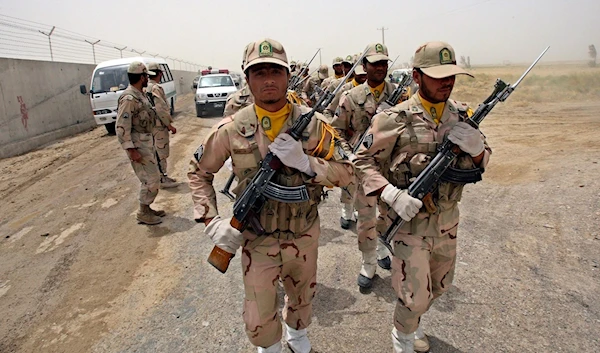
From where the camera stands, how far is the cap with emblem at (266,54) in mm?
2075

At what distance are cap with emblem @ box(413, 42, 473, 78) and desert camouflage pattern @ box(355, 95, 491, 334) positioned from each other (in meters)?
0.23

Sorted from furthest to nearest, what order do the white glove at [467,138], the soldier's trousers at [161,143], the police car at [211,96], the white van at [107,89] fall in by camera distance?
the police car at [211,96] → the white van at [107,89] → the soldier's trousers at [161,143] → the white glove at [467,138]

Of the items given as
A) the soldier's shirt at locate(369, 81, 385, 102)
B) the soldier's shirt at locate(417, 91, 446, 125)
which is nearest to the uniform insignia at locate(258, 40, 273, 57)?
the soldier's shirt at locate(417, 91, 446, 125)

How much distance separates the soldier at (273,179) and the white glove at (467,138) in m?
0.65

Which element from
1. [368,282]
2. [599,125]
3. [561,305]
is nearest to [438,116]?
[368,282]

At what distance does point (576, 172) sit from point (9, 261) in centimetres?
794

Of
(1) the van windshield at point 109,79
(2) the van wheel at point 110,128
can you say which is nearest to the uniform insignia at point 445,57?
(1) the van windshield at point 109,79

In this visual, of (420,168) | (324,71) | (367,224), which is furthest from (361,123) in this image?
(324,71)

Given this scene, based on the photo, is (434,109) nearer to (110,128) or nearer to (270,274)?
(270,274)

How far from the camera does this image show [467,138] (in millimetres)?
2322

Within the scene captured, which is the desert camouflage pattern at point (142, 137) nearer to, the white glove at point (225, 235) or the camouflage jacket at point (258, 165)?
the camouflage jacket at point (258, 165)

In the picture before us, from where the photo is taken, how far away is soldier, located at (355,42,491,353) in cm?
238

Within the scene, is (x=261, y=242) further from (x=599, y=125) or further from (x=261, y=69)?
(x=599, y=125)

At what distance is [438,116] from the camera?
253 centimetres
